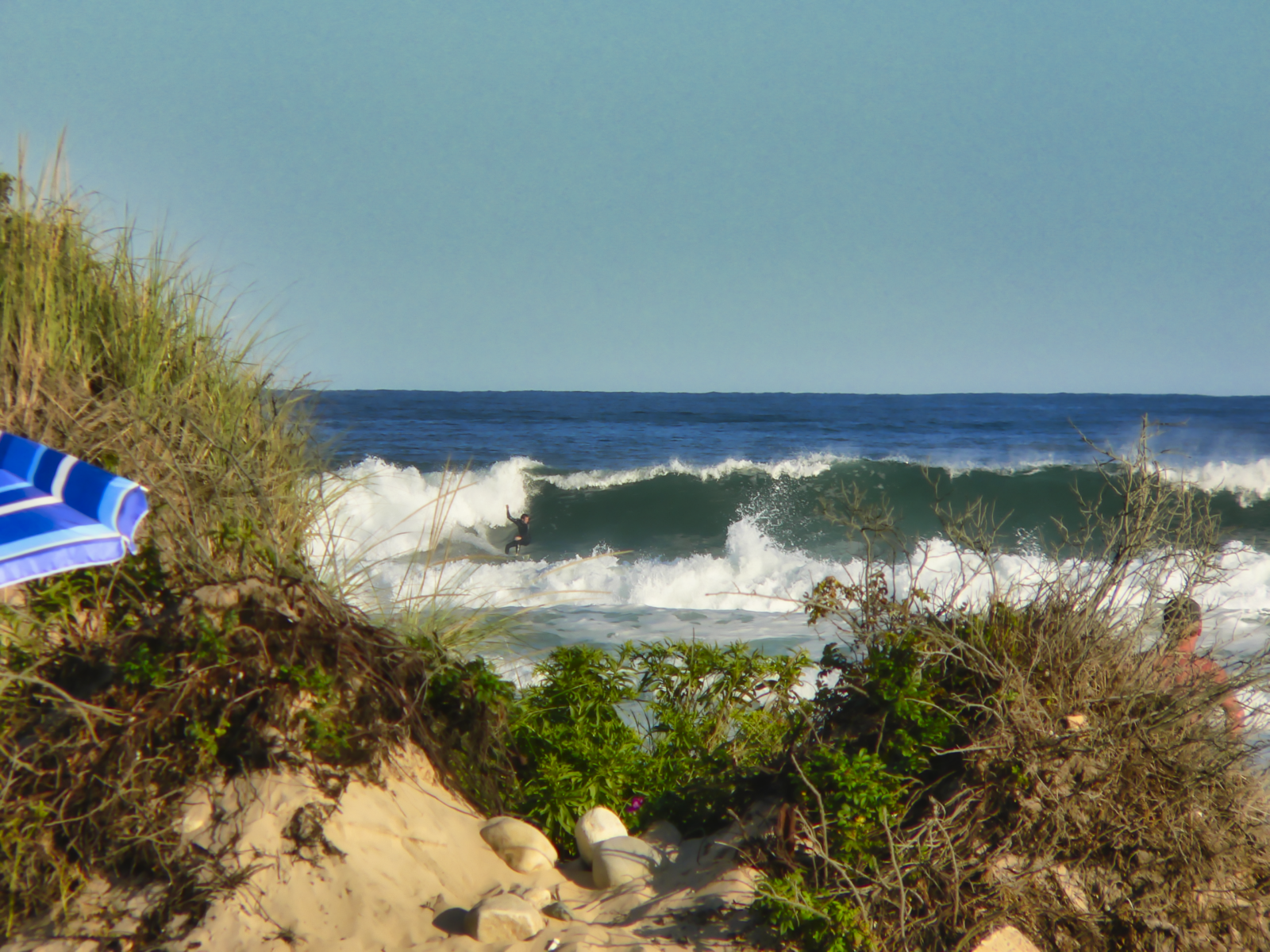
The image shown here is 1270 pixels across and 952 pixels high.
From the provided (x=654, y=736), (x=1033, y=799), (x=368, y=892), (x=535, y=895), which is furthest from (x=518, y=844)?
(x=1033, y=799)

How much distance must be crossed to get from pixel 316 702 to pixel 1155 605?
3635mm

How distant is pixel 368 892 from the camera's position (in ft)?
10.9

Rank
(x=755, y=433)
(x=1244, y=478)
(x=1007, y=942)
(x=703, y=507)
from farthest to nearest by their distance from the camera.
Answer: (x=755, y=433) → (x=1244, y=478) → (x=703, y=507) → (x=1007, y=942)

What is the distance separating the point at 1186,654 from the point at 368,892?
3.50 meters

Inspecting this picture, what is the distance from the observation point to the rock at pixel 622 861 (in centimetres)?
373

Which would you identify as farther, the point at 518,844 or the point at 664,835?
the point at 664,835

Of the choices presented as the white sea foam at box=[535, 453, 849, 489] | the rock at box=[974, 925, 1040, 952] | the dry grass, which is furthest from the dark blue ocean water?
the rock at box=[974, 925, 1040, 952]

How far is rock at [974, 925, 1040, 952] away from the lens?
127 inches

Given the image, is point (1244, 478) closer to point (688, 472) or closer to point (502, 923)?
point (688, 472)

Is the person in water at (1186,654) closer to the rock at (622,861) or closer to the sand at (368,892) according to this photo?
the sand at (368,892)

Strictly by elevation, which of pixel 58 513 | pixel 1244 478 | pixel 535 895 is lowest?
pixel 535 895

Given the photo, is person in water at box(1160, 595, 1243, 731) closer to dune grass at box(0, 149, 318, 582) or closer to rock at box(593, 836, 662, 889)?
rock at box(593, 836, 662, 889)

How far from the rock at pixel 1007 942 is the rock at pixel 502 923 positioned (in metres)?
1.64

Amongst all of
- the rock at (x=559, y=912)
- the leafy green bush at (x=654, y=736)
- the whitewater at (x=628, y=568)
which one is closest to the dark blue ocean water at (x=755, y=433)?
the whitewater at (x=628, y=568)
